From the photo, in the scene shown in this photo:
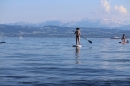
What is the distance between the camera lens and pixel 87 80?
594 inches

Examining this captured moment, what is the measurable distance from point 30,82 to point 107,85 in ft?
10.2

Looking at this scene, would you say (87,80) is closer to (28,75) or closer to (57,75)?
(57,75)

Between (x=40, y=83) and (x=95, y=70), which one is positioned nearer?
(x=40, y=83)

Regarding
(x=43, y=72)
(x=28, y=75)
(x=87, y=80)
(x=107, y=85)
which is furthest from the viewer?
(x=43, y=72)

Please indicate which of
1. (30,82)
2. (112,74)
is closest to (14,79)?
(30,82)

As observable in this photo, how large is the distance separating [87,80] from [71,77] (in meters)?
1.10

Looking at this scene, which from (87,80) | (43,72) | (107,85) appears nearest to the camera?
(107,85)

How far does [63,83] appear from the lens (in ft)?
47.0

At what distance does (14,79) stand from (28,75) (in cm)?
132

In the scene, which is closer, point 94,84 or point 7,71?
point 94,84

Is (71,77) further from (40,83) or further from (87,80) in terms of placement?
(40,83)

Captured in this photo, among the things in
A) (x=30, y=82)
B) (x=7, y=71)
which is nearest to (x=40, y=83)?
(x=30, y=82)

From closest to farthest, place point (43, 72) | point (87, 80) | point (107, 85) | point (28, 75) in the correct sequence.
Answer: point (107, 85) < point (87, 80) < point (28, 75) < point (43, 72)

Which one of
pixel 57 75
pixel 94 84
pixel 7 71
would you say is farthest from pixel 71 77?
pixel 7 71
